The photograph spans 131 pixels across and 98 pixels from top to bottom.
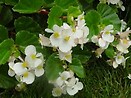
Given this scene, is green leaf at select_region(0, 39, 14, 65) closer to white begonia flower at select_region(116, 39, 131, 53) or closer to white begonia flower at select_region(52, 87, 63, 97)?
white begonia flower at select_region(52, 87, 63, 97)

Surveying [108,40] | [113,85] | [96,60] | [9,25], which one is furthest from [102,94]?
[9,25]

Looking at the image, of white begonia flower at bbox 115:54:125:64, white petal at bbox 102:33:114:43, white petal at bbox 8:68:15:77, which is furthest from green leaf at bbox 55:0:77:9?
white begonia flower at bbox 115:54:125:64

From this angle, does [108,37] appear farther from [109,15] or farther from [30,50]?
[30,50]

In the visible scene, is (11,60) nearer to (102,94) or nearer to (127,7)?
(102,94)

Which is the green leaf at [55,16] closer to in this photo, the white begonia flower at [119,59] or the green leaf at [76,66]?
the green leaf at [76,66]

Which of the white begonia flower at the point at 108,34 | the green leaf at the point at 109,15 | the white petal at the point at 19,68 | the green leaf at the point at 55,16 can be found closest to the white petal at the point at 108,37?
the white begonia flower at the point at 108,34

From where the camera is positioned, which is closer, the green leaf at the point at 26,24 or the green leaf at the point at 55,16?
the green leaf at the point at 55,16

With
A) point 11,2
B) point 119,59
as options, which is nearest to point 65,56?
point 11,2
